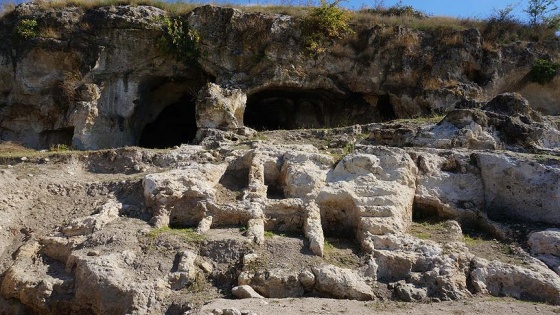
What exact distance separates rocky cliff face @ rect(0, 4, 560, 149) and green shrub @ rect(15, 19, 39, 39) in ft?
0.46

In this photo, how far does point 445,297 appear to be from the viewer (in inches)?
230

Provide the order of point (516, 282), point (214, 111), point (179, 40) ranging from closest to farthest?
1. point (516, 282)
2. point (214, 111)
3. point (179, 40)

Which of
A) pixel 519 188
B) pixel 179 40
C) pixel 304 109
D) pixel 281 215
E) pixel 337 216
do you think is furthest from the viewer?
pixel 304 109

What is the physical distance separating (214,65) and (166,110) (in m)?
3.98

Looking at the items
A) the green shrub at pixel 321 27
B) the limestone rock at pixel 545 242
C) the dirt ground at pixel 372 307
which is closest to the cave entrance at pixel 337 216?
the dirt ground at pixel 372 307

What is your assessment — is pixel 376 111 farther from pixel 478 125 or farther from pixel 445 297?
pixel 445 297

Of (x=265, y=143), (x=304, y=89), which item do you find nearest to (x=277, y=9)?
(x=304, y=89)

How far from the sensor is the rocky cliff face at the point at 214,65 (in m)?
14.6

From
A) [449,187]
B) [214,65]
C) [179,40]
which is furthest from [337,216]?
[179,40]

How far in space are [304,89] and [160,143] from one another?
6.32m

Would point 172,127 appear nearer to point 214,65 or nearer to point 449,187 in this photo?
point 214,65

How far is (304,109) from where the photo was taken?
56.0 feet

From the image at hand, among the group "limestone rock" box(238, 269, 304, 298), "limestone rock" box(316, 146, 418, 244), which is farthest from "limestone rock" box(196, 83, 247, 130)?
"limestone rock" box(238, 269, 304, 298)

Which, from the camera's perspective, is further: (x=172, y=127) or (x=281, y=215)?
(x=172, y=127)
